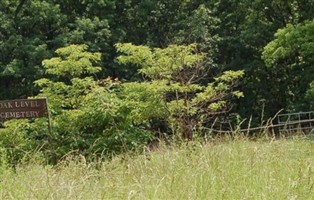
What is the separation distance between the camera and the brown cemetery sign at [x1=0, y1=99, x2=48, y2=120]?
7297 mm

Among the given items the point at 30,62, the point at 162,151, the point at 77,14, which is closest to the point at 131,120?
the point at 162,151

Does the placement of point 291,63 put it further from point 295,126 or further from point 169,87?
point 169,87

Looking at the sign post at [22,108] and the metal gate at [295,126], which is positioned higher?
the sign post at [22,108]

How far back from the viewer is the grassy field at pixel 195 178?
2.51 m

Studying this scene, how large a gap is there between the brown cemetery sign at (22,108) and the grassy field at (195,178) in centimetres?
383

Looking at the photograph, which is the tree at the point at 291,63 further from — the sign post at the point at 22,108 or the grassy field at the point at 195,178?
the grassy field at the point at 195,178

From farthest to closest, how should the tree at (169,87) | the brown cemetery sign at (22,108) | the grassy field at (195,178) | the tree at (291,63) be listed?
the tree at (291,63) → the tree at (169,87) → the brown cemetery sign at (22,108) → the grassy field at (195,178)

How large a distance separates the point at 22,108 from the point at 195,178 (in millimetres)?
5043

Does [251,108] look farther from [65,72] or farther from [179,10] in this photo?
[65,72]

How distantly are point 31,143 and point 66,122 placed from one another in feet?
2.89

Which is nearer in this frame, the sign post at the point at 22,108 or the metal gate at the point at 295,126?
the metal gate at the point at 295,126

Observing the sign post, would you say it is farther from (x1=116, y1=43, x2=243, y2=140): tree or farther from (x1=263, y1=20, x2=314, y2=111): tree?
(x1=263, y1=20, x2=314, y2=111): tree

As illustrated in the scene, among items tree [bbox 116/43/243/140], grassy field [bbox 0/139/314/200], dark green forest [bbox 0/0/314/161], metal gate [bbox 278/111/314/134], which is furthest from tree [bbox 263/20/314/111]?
grassy field [bbox 0/139/314/200]

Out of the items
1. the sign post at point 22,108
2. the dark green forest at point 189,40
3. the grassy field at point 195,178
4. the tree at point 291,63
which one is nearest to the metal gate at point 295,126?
the grassy field at point 195,178
